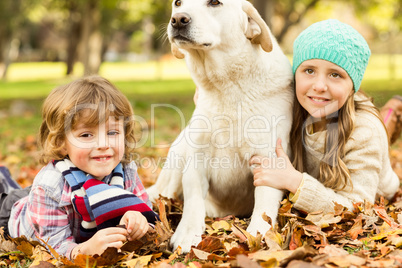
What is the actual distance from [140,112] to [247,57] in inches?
287

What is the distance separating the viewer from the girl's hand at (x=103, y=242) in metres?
2.39

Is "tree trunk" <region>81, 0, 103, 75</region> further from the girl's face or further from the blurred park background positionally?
the girl's face

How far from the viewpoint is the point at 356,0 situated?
→ 18.6m

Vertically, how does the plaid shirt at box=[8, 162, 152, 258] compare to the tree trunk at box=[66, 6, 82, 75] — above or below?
below

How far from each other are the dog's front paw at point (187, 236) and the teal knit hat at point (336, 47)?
4.46 ft

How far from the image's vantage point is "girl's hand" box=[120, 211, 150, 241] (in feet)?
8.30

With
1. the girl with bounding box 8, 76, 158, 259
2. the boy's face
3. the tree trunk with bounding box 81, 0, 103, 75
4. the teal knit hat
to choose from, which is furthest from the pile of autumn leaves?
the tree trunk with bounding box 81, 0, 103, 75

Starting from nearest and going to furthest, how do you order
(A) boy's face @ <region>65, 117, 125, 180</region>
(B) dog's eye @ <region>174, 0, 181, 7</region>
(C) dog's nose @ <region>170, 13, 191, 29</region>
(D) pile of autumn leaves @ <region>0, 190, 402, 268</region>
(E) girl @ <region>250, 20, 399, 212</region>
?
(D) pile of autumn leaves @ <region>0, 190, 402, 268</region> → (A) boy's face @ <region>65, 117, 125, 180</region> → (C) dog's nose @ <region>170, 13, 191, 29</region> → (E) girl @ <region>250, 20, 399, 212</region> → (B) dog's eye @ <region>174, 0, 181, 7</region>

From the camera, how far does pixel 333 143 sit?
3.06 meters

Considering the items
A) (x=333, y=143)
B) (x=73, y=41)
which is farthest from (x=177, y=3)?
(x=73, y=41)

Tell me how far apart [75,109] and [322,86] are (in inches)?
63.8

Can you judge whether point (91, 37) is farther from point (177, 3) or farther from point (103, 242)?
point (103, 242)

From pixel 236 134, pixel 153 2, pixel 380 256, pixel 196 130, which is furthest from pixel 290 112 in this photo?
pixel 153 2

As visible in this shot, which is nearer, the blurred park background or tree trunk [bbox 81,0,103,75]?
the blurred park background
